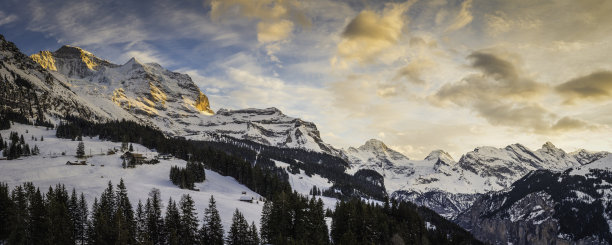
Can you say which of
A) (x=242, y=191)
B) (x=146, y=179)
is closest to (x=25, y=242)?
(x=146, y=179)

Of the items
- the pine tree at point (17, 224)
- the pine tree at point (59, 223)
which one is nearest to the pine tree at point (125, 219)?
the pine tree at point (59, 223)

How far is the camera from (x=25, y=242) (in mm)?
76625

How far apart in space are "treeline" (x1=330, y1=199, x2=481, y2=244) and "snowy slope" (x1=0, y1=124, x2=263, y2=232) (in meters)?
26.0

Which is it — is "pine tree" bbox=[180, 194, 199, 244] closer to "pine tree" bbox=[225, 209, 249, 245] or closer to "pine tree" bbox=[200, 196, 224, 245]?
"pine tree" bbox=[200, 196, 224, 245]

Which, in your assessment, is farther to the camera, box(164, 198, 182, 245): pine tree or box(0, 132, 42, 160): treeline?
box(0, 132, 42, 160): treeline

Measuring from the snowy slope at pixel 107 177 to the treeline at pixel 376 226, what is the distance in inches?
1022

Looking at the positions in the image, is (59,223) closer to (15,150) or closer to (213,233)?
(213,233)

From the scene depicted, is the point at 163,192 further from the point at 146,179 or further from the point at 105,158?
the point at 105,158

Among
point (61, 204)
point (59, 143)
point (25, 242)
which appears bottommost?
point (25, 242)

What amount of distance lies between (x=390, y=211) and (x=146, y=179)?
88885 mm

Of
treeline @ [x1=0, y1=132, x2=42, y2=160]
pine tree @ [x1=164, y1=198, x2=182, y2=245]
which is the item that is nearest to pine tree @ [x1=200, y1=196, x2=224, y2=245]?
pine tree @ [x1=164, y1=198, x2=182, y2=245]

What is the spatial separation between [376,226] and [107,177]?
91228 millimetres

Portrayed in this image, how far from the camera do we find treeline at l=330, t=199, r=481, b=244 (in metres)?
96.7

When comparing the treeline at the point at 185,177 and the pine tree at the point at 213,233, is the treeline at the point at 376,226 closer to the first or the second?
the pine tree at the point at 213,233
